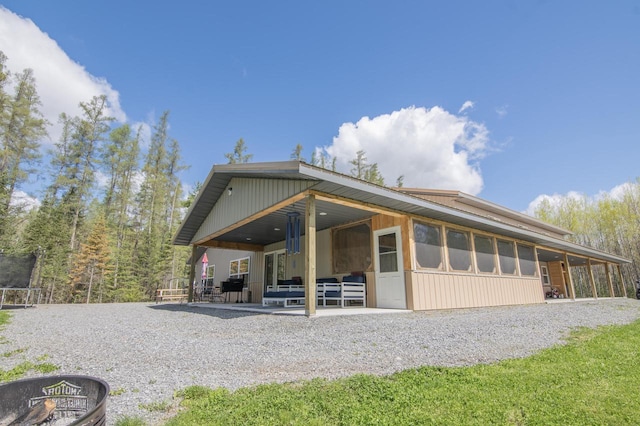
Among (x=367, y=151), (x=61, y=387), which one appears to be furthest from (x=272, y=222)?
(x=367, y=151)

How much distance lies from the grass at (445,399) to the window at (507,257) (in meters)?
8.17

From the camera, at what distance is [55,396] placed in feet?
5.37

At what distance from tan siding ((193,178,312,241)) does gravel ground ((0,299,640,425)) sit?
8.47ft

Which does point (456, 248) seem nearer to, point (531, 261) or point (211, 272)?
point (531, 261)

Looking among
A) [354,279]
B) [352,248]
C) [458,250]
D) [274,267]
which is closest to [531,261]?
[458,250]

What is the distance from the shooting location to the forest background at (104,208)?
53.5 feet

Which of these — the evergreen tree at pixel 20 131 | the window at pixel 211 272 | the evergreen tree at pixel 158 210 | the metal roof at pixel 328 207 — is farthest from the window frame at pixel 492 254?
the evergreen tree at pixel 20 131

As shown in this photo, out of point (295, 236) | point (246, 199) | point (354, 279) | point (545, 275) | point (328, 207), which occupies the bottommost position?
point (354, 279)

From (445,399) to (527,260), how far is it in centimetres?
1205

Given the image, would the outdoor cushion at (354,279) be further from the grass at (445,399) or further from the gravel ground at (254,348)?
the grass at (445,399)

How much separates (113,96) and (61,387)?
24393 millimetres

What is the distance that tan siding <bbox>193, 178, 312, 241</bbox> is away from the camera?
669 cm

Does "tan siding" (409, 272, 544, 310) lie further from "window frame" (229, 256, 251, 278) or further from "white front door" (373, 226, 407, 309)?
"window frame" (229, 256, 251, 278)

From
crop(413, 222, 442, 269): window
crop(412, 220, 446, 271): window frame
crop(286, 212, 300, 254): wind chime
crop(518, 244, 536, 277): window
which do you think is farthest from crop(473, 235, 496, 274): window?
crop(286, 212, 300, 254): wind chime
